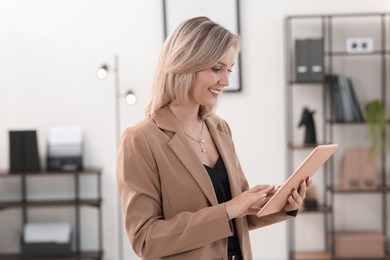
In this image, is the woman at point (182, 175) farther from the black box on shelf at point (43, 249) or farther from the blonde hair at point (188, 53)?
the black box on shelf at point (43, 249)

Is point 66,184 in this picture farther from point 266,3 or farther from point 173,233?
point 173,233

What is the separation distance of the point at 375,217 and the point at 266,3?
1840mm

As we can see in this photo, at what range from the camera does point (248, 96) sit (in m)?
5.66

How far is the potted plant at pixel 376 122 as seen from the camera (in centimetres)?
Answer: 547

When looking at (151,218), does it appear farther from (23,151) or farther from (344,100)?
(344,100)

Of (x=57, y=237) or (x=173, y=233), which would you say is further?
(x=57, y=237)

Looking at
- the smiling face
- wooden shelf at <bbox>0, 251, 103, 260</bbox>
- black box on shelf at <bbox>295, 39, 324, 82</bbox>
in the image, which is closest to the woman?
the smiling face

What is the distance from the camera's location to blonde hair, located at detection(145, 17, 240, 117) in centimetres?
219

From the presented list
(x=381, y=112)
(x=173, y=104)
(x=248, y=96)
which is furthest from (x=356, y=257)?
(x=173, y=104)

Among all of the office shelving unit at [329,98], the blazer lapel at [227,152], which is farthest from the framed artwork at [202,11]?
the blazer lapel at [227,152]

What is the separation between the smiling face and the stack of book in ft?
10.9

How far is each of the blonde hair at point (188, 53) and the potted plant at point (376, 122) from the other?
3407 millimetres

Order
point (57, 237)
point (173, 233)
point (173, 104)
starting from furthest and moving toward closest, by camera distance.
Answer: point (57, 237)
point (173, 104)
point (173, 233)

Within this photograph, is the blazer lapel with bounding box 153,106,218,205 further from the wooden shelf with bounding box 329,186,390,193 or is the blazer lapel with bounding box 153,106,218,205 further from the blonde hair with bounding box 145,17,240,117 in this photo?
the wooden shelf with bounding box 329,186,390,193
